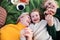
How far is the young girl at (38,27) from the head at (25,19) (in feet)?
0.09

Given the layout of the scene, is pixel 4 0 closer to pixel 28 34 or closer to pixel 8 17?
pixel 8 17

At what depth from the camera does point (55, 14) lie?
3.76ft

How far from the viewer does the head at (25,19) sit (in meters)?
1.12

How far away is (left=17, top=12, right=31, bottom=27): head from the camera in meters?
1.12

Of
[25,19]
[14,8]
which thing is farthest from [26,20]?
[14,8]

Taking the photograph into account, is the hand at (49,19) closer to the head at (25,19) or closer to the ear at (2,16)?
the head at (25,19)

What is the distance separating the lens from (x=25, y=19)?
113cm

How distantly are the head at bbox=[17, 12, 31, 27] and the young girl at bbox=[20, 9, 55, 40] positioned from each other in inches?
1.1

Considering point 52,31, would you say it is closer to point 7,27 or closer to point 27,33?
point 27,33

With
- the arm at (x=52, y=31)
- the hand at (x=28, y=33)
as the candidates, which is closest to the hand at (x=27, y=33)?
the hand at (x=28, y=33)

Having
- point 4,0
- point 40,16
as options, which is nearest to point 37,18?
point 40,16

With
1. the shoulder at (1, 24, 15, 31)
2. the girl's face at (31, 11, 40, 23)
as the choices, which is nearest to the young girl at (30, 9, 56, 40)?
the girl's face at (31, 11, 40, 23)

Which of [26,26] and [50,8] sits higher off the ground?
[50,8]

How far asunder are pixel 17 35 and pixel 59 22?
0.28 m
